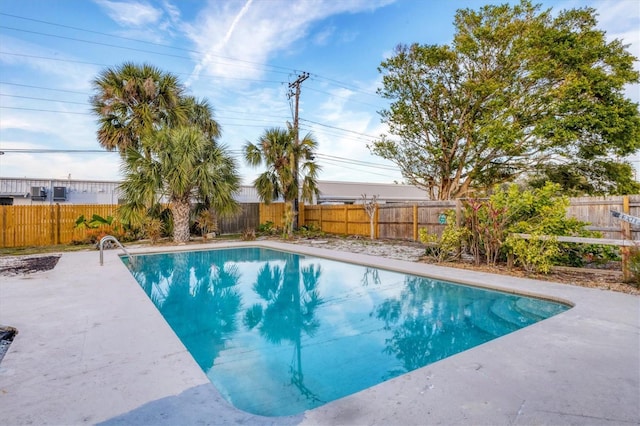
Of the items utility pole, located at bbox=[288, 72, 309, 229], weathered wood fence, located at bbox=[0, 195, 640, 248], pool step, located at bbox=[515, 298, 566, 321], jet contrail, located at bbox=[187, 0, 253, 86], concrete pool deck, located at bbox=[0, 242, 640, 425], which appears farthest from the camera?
utility pole, located at bbox=[288, 72, 309, 229]

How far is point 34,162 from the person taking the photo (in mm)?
17922

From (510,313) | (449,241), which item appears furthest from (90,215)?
(510,313)

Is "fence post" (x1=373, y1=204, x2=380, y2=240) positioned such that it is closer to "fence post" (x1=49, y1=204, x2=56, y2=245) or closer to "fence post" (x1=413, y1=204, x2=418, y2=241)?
"fence post" (x1=413, y1=204, x2=418, y2=241)

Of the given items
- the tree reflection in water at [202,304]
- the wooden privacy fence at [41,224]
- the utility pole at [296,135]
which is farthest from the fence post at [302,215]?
the tree reflection in water at [202,304]

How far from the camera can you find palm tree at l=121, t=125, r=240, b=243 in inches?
457

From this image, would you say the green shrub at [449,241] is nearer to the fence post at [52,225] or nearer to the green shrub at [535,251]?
the green shrub at [535,251]

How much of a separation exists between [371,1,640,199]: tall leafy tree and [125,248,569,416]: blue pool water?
36.0ft

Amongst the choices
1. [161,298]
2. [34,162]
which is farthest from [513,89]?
[34,162]

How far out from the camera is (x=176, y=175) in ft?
→ 38.6

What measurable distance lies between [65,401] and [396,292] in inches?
189

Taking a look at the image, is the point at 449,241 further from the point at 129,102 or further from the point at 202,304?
the point at 129,102

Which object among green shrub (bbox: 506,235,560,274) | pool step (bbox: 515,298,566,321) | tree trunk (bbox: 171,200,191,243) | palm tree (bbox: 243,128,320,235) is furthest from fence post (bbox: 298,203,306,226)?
pool step (bbox: 515,298,566,321)

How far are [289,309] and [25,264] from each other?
24.1 ft

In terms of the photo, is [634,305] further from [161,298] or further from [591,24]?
[591,24]
